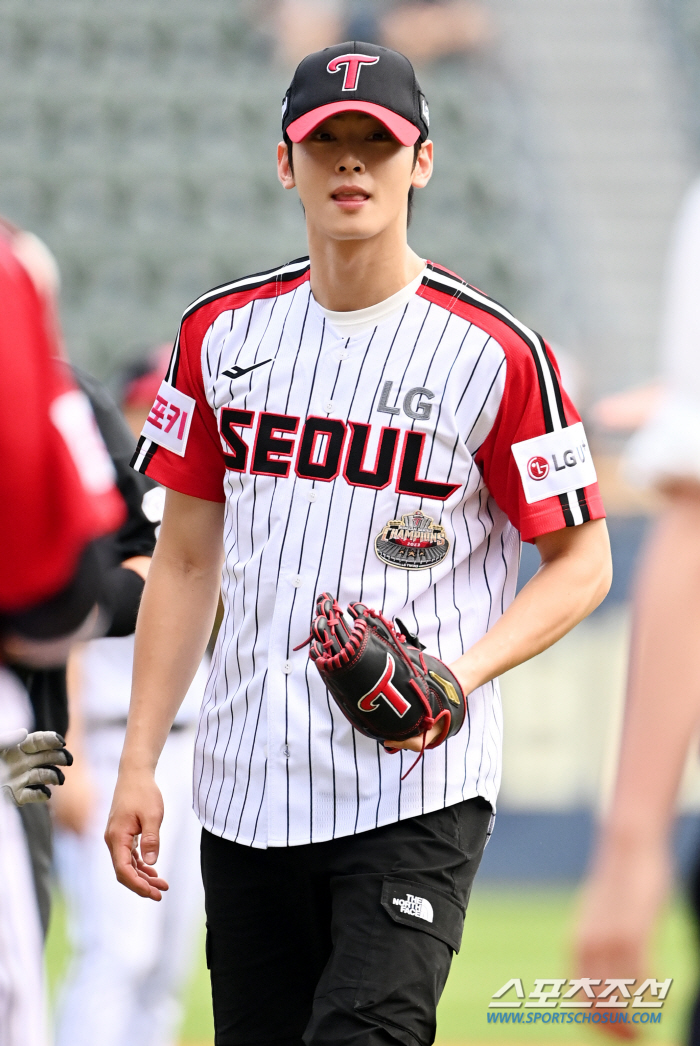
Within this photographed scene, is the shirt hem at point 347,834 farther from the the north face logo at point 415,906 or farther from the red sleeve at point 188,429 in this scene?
the red sleeve at point 188,429

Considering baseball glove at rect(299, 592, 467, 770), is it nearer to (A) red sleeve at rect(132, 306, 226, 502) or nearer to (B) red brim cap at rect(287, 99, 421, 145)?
(A) red sleeve at rect(132, 306, 226, 502)

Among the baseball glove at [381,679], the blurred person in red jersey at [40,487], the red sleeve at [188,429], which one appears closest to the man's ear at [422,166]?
the red sleeve at [188,429]

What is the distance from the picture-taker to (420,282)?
267cm

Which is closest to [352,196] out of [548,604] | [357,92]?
[357,92]

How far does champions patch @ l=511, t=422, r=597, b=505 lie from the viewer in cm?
250

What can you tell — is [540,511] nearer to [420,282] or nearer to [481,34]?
[420,282]

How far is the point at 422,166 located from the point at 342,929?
1398 mm

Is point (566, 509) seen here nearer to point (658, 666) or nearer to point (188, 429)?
point (188, 429)

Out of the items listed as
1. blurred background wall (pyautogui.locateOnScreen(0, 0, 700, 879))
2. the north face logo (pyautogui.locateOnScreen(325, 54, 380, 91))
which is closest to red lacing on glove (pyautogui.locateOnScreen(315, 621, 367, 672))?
the north face logo (pyautogui.locateOnScreen(325, 54, 380, 91))

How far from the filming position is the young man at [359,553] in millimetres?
2475

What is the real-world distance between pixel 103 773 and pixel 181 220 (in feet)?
27.1

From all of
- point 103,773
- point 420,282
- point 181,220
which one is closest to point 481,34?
point 181,220

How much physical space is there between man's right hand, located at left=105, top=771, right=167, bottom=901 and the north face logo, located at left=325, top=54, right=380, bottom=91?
1.33 meters

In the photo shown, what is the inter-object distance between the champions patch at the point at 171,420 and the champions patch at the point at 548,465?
0.68 meters
